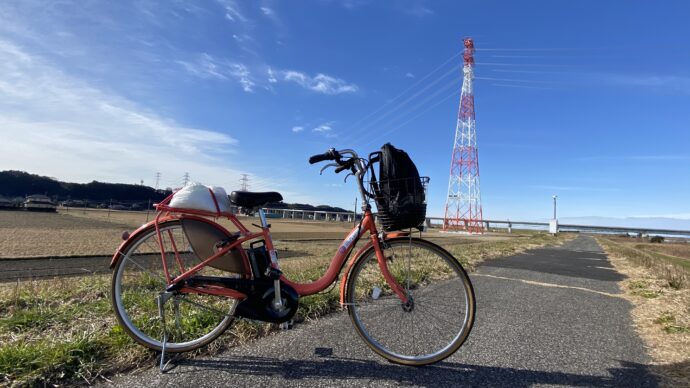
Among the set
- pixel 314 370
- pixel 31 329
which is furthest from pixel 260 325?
pixel 31 329

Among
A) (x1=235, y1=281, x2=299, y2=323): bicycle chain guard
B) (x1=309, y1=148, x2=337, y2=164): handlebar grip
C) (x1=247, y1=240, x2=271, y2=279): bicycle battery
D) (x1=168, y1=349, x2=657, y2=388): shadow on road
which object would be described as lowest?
(x1=168, y1=349, x2=657, y2=388): shadow on road

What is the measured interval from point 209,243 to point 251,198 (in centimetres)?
49

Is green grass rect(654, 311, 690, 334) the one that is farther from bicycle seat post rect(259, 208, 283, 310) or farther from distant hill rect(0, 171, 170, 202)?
distant hill rect(0, 171, 170, 202)

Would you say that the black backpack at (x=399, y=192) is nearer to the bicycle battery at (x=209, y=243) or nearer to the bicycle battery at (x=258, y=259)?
the bicycle battery at (x=258, y=259)

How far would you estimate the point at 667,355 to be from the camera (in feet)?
10.5

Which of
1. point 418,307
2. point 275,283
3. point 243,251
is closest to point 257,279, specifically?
point 275,283

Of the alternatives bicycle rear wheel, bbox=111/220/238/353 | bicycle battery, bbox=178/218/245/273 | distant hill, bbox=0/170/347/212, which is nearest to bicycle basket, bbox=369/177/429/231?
bicycle battery, bbox=178/218/245/273

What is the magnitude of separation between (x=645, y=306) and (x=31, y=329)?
23.8 feet

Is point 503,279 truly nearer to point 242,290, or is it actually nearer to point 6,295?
point 242,290

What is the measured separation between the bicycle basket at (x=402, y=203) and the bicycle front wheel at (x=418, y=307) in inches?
10.4

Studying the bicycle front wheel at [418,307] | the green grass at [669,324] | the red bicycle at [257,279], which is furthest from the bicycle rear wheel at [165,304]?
the green grass at [669,324]

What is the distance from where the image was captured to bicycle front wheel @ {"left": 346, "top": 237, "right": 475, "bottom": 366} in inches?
114

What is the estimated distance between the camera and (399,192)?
9.13ft

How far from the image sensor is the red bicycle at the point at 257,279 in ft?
9.37
